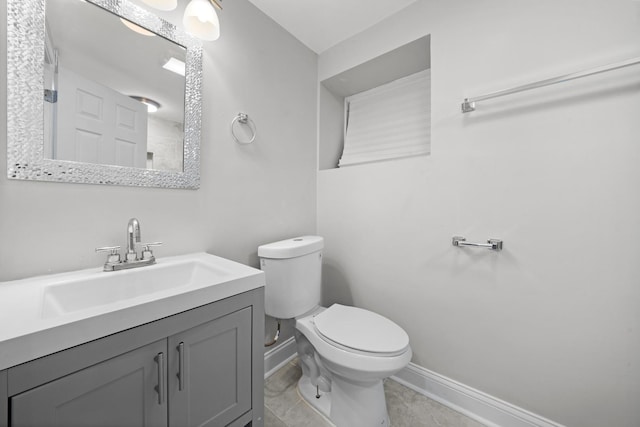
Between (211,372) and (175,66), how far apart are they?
4.28ft

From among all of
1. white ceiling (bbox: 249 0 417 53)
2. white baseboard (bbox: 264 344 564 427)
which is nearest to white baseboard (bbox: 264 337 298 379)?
white baseboard (bbox: 264 344 564 427)

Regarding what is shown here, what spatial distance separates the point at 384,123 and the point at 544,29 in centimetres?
93

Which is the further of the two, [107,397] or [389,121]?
[389,121]

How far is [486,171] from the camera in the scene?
1.22 metres

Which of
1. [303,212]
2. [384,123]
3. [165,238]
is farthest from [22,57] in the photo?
[384,123]

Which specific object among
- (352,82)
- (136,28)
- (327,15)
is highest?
(327,15)

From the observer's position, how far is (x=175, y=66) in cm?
117

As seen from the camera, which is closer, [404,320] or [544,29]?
[544,29]

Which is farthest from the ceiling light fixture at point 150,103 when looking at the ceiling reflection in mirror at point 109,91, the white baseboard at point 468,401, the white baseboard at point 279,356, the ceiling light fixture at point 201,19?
the white baseboard at point 468,401

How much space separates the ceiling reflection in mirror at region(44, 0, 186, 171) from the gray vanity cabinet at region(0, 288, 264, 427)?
28.6 inches

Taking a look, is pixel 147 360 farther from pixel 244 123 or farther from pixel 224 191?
pixel 244 123

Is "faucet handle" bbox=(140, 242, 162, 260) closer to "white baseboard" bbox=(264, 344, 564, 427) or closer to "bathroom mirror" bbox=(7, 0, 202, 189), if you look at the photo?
"bathroom mirror" bbox=(7, 0, 202, 189)

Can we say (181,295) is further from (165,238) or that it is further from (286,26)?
(286,26)

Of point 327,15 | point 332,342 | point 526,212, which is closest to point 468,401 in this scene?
point 332,342
